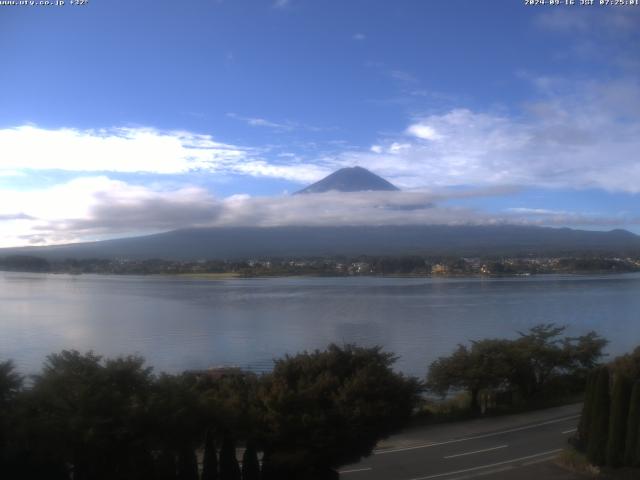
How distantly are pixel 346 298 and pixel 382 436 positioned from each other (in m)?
21.7

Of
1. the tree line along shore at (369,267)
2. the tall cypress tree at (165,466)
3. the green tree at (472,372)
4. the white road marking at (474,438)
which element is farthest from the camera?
the tree line along shore at (369,267)

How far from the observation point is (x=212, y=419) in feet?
15.7

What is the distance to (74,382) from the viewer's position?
4457mm

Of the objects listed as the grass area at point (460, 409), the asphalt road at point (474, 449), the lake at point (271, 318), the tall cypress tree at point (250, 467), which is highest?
the tall cypress tree at point (250, 467)

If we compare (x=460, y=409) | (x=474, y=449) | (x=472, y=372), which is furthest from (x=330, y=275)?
(x=474, y=449)

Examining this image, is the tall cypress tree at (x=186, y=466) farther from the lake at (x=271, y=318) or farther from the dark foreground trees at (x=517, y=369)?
the lake at (x=271, y=318)

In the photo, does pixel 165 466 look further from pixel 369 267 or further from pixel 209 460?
pixel 369 267

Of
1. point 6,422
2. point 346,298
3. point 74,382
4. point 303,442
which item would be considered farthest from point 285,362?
point 346,298

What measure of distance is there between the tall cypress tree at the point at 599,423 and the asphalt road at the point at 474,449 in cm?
56

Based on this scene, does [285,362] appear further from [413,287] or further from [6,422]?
[413,287]

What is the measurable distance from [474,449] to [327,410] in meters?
2.66

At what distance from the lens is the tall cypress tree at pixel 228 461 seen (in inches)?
191

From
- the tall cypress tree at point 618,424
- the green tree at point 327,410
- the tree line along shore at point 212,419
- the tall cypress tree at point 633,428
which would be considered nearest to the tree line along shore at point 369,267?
the tree line along shore at point 212,419

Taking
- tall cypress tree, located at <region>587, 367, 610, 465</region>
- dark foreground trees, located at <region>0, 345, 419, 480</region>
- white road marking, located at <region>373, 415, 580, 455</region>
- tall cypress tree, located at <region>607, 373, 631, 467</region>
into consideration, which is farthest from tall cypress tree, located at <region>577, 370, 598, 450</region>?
dark foreground trees, located at <region>0, 345, 419, 480</region>
